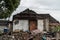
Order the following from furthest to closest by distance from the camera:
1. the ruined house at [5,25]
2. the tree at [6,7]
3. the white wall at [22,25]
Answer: the ruined house at [5,25] < the white wall at [22,25] < the tree at [6,7]

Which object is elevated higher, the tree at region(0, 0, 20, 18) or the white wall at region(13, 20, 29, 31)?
the tree at region(0, 0, 20, 18)

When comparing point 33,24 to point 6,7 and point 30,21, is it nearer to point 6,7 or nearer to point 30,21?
point 30,21

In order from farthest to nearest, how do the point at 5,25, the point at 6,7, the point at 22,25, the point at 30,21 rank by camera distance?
the point at 5,25 < the point at 30,21 < the point at 22,25 < the point at 6,7

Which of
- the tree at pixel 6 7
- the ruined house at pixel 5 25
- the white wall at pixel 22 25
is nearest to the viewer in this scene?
the tree at pixel 6 7

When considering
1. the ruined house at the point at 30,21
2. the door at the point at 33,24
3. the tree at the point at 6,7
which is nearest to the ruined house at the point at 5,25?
the ruined house at the point at 30,21

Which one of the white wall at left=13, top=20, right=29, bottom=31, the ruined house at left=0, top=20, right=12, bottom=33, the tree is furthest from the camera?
the ruined house at left=0, top=20, right=12, bottom=33

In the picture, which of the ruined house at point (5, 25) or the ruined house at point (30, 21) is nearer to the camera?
the ruined house at point (30, 21)

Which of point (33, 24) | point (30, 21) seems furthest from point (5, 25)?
point (33, 24)

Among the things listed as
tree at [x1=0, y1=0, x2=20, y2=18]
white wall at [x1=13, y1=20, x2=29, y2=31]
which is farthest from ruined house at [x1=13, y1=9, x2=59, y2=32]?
tree at [x1=0, y1=0, x2=20, y2=18]

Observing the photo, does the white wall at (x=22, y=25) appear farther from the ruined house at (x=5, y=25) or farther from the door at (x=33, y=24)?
the ruined house at (x=5, y=25)

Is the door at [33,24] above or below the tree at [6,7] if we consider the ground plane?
below

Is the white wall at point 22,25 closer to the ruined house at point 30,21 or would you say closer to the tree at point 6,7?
the ruined house at point 30,21

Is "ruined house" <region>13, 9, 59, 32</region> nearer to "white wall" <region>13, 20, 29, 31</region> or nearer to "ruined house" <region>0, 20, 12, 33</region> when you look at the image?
"white wall" <region>13, 20, 29, 31</region>

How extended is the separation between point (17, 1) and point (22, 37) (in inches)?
300
